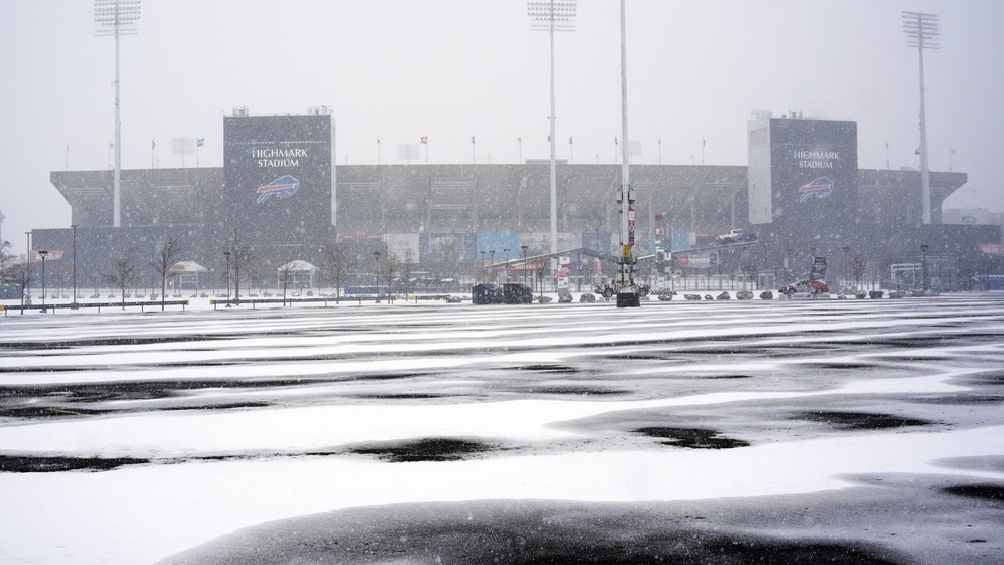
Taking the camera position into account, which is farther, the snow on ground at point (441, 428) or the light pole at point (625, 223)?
the light pole at point (625, 223)

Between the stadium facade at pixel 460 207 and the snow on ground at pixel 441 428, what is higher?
the stadium facade at pixel 460 207

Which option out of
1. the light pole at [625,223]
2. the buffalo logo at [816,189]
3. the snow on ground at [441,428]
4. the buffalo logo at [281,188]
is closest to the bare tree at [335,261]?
the buffalo logo at [281,188]

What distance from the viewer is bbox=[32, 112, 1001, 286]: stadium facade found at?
11162 centimetres

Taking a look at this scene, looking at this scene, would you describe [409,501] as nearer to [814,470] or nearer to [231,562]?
[231,562]

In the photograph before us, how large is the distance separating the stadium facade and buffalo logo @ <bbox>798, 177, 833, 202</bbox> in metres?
0.18

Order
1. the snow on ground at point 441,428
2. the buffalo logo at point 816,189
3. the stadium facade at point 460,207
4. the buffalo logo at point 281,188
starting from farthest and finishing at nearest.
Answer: the buffalo logo at point 816,189 < the stadium facade at point 460,207 < the buffalo logo at point 281,188 < the snow on ground at point 441,428

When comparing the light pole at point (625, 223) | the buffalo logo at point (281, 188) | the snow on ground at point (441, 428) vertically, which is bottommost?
the snow on ground at point (441, 428)

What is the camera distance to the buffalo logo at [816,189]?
123438 millimetres

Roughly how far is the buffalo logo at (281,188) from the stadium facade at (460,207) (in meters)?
0.17

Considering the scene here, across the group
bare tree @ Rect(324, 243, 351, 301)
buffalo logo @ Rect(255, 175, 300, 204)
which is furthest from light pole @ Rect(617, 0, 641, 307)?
buffalo logo @ Rect(255, 175, 300, 204)

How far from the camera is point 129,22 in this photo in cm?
9662

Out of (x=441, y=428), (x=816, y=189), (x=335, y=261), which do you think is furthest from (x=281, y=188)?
(x=441, y=428)

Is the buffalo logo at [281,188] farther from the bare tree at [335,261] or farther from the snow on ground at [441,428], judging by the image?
the snow on ground at [441,428]

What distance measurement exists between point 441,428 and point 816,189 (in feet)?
399
